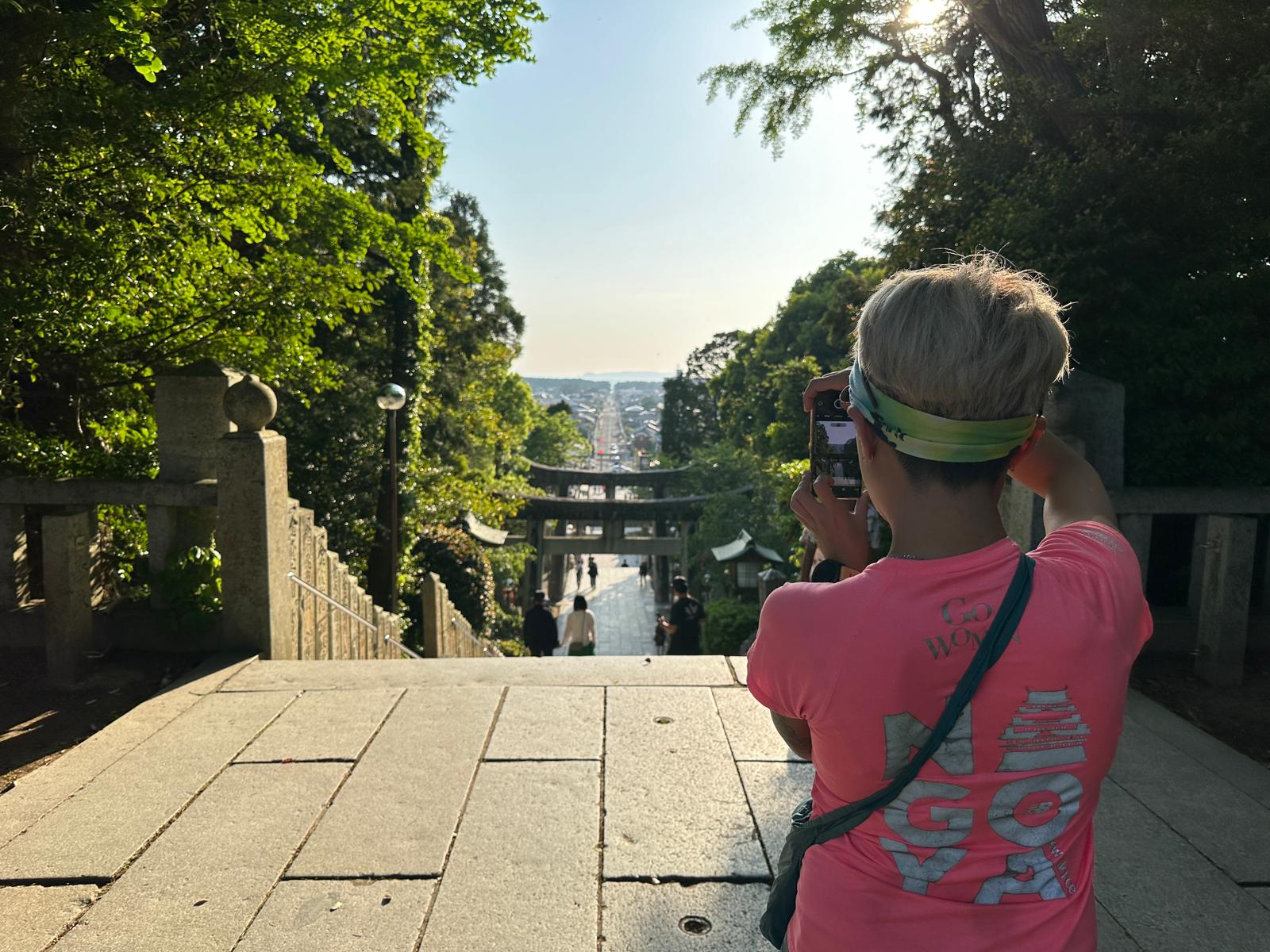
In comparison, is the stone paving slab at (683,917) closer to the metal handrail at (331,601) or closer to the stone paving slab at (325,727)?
the stone paving slab at (325,727)

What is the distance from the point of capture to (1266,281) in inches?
230

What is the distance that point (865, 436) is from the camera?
1156 millimetres

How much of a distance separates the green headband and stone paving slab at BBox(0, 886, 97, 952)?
8.36 ft

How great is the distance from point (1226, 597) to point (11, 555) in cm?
634

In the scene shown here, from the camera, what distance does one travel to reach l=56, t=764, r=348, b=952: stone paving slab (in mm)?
2236

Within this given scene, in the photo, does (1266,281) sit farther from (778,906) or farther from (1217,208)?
(778,906)

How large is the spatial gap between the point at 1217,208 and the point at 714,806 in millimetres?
5884

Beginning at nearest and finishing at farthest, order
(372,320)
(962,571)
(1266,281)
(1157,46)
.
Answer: (962,571), (1266,281), (1157,46), (372,320)

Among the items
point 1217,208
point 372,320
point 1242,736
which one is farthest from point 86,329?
point 372,320

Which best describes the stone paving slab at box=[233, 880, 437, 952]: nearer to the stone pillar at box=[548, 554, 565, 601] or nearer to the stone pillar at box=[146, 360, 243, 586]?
the stone pillar at box=[146, 360, 243, 586]

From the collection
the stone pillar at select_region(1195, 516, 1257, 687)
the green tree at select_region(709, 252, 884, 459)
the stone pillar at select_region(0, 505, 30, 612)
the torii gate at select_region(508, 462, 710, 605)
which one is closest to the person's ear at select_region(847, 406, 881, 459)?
the stone pillar at select_region(1195, 516, 1257, 687)

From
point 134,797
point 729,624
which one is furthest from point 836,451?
point 729,624

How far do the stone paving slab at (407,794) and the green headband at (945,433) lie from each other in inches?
83.1

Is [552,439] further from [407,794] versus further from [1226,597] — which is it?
[407,794]
